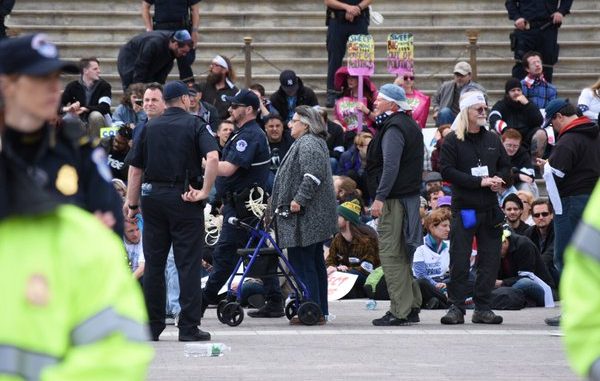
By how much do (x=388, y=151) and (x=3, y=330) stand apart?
9177 mm

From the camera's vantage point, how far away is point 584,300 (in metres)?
3.78

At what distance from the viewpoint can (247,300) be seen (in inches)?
560

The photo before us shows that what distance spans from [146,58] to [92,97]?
0.80 meters

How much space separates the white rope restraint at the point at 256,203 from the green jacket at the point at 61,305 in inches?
374

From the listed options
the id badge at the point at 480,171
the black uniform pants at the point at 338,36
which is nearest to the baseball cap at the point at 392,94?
the id badge at the point at 480,171

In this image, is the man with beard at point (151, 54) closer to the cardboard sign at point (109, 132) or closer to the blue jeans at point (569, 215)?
the cardboard sign at point (109, 132)

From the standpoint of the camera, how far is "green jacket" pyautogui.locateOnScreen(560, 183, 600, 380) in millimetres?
3768

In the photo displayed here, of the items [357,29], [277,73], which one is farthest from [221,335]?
[277,73]

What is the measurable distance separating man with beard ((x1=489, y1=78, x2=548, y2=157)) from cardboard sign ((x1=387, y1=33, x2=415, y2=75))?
1.19 metres

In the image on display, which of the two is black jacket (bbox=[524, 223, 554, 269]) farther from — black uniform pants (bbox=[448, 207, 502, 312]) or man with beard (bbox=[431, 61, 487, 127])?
man with beard (bbox=[431, 61, 487, 127])

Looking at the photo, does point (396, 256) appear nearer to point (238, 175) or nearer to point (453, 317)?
point (453, 317)

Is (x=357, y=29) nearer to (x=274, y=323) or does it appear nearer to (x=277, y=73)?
(x=277, y=73)

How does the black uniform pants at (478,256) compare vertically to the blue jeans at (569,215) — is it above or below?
below

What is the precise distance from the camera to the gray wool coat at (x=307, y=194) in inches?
502
